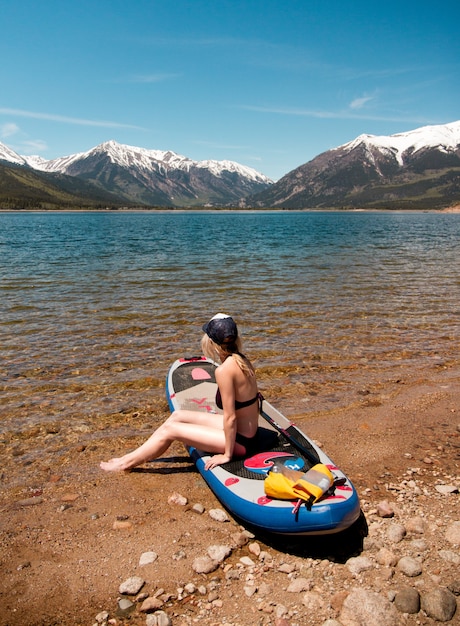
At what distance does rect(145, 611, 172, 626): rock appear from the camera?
4.72 meters

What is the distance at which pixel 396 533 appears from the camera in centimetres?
591

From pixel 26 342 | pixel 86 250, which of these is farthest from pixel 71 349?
pixel 86 250

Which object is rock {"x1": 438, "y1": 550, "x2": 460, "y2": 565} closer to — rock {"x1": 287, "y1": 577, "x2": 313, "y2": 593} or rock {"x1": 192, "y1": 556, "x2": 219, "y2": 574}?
rock {"x1": 287, "y1": 577, "x2": 313, "y2": 593}

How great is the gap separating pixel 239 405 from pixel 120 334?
10.3m

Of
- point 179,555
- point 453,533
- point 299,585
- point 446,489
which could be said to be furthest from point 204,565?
point 446,489

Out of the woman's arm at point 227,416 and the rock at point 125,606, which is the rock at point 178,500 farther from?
the rock at point 125,606

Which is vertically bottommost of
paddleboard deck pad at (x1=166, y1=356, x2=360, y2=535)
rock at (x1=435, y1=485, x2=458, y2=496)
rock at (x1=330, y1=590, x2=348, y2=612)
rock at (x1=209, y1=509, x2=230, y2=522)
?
rock at (x1=209, y1=509, x2=230, y2=522)

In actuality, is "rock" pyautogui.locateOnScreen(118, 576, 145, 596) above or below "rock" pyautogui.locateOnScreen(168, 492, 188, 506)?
above

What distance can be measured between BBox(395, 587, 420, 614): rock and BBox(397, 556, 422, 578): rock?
0.26m

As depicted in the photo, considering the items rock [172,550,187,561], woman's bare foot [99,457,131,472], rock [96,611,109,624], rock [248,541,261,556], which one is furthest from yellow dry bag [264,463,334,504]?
woman's bare foot [99,457,131,472]

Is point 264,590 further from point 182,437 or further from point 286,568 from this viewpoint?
point 182,437

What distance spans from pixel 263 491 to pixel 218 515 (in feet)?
2.96

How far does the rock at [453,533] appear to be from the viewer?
18.9 ft

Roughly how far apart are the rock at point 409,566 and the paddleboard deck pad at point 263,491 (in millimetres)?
714
